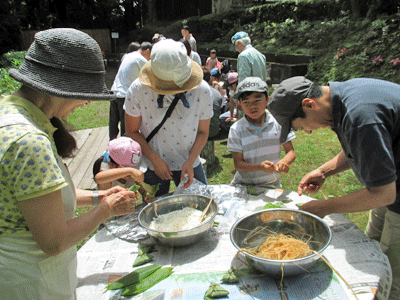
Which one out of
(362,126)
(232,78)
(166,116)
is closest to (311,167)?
(232,78)

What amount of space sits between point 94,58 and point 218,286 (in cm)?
106

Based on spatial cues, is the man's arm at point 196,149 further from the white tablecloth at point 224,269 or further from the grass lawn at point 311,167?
the grass lawn at point 311,167

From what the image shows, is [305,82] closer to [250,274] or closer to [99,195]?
[250,274]

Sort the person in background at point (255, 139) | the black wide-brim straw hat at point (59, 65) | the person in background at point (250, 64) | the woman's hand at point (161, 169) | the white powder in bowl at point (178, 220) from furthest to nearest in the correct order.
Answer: the person in background at point (250, 64) < the person in background at point (255, 139) < the woman's hand at point (161, 169) < the white powder in bowl at point (178, 220) < the black wide-brim straw hat at point (59, 65)

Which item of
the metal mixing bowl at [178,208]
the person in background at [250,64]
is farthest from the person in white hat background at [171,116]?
the person in background at [250,64]

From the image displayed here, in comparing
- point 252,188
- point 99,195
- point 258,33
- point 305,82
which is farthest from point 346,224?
point 258,33

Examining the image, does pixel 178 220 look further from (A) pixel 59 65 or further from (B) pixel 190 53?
(B) pixel 190 53

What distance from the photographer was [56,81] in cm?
113

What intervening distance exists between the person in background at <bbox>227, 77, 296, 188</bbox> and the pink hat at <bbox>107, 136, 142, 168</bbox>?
73 centimetres

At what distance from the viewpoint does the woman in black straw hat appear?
3.28 feet

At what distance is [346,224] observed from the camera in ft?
5.74

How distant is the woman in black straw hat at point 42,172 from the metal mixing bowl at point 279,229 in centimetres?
65

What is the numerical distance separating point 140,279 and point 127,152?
953 millimetres

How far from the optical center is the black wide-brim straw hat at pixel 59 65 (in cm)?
111
